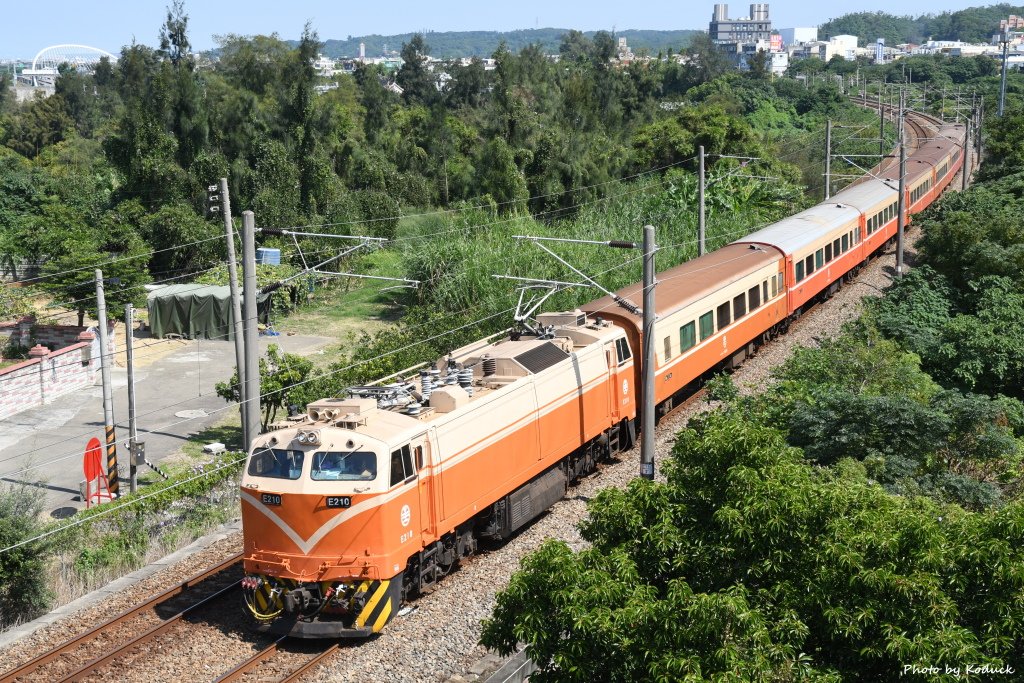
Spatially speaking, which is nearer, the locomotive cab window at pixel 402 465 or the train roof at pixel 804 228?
the locomotive cab window at pixel 402 465

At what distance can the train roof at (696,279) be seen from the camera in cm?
2230

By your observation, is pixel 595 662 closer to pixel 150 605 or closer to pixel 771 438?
pixel 771 438

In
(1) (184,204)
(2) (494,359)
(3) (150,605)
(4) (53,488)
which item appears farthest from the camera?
(1) (184,204)

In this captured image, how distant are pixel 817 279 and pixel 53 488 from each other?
21.5 m

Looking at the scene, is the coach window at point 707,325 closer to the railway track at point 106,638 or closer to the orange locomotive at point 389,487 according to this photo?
the orange locomotive at point 389,487

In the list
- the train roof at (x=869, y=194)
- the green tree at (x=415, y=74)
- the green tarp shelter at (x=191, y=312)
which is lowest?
the green tarp shelter at (x=191, y=312)

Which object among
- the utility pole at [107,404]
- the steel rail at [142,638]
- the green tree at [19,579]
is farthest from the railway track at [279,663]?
the utility pole at [107,404]

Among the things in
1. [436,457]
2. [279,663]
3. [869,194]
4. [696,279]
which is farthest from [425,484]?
[869,194]

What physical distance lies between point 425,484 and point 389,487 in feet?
2.97

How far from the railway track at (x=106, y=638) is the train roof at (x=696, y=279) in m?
9.45

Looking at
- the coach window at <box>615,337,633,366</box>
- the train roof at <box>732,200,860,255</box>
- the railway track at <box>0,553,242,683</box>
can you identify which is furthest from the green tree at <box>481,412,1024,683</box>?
the train roof at <box>732,200,860,255</box>

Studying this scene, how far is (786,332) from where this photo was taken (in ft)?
102

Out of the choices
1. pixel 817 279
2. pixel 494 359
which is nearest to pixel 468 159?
pixel 817 279

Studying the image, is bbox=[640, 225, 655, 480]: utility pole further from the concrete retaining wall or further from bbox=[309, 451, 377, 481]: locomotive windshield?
the concrete retaining wall
